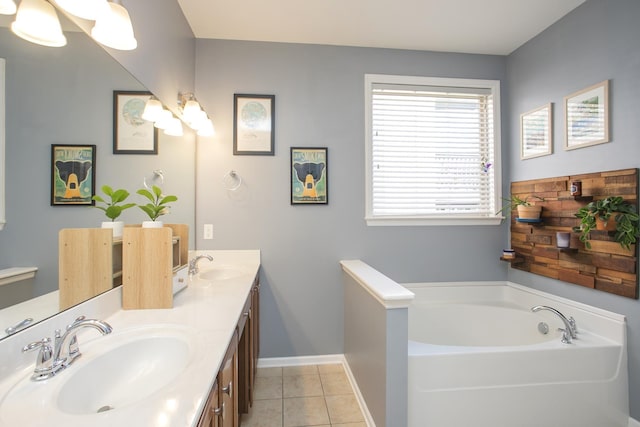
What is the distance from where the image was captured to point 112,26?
1.02 metres

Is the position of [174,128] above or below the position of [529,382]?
above

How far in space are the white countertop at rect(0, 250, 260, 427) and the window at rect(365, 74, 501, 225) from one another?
151 centimetres

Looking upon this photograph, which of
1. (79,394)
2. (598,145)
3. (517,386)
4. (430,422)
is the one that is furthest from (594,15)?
(79,394)

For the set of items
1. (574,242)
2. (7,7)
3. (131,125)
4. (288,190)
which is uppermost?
(7,7)

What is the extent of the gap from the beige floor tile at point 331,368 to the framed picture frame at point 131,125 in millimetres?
2039

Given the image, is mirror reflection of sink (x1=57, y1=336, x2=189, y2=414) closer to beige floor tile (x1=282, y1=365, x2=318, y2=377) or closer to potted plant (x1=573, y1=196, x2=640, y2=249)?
beige floor tile (x1=282, y1=365, x2=318, y2=377)

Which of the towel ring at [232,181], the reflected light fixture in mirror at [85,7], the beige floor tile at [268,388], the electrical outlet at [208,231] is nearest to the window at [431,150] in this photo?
the towel ring at [232,181]

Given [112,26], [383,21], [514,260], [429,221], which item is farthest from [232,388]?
[383,21]

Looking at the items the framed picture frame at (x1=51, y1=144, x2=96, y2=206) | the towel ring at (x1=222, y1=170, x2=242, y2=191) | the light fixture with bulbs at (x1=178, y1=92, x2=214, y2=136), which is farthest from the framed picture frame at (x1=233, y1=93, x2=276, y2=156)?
the framed picture frame at (x1=51, y1=144, x2=96, y2=206)

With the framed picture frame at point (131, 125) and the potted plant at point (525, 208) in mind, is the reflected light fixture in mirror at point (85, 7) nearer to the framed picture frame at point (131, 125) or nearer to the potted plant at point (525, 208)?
the framed picture frame at point (131, 125)

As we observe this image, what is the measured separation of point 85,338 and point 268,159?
1.69 m

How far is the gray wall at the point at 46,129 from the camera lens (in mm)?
785

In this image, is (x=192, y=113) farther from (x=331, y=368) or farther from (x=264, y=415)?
(x=331, y=368)

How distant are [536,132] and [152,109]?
2797 mm
